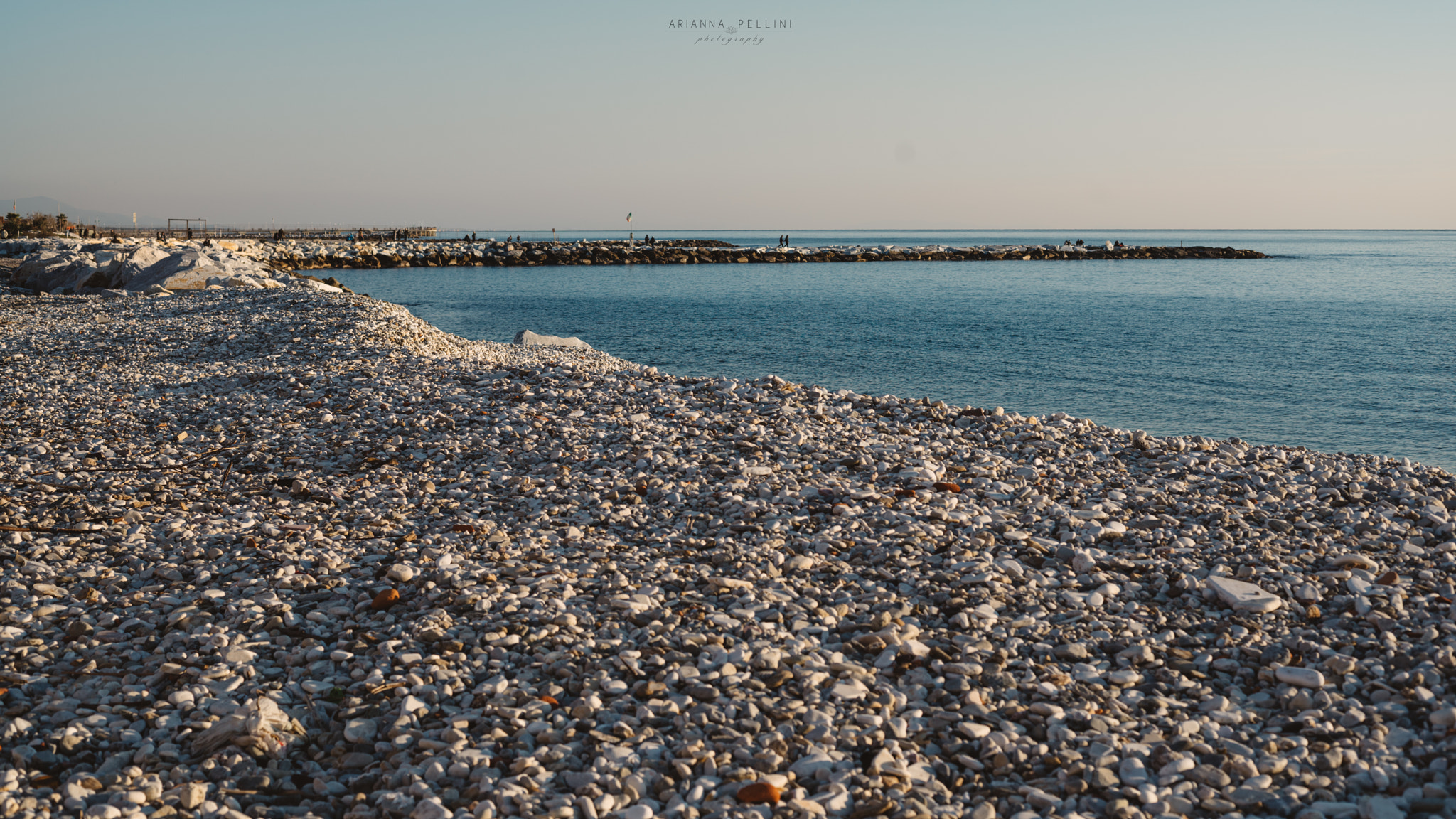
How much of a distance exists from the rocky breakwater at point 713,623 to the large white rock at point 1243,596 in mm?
28

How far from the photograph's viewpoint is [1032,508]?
23.3 feet

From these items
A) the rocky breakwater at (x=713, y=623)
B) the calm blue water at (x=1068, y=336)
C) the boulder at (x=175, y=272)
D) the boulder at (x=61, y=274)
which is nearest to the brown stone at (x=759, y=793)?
the rocky breakwater at (x=713, y=623)

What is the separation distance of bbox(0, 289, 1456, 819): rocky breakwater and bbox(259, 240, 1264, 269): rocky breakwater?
2703 inches

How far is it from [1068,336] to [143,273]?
110ft

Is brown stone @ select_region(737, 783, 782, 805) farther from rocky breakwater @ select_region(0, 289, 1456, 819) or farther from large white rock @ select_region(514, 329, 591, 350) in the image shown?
large white rock @ select_region(514, 329, 591, 350)

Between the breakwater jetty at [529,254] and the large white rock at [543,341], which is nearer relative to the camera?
the large white rock at [543,341]

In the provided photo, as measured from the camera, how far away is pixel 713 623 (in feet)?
16.6

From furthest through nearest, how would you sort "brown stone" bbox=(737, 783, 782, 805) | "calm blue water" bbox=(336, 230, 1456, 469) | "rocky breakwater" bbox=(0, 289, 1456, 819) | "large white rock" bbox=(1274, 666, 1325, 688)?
"calm blue water" bbox=(336, 230, 1456, 469) → "large white rock" bbox=(1274, 666, 1325, 688) → "rocky breakwater" bbox=(0, 289, 1456, 819) → "brown stone" bbox=(737, 783, 782, 805)

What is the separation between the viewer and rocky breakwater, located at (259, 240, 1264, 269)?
73.4 meters

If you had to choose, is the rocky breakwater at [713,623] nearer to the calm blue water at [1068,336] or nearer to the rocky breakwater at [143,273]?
the calm blue water at [1068,336]

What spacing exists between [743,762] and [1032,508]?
13.6ft

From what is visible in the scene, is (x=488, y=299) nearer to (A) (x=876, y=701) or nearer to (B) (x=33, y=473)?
(B) (x=33, y=473)

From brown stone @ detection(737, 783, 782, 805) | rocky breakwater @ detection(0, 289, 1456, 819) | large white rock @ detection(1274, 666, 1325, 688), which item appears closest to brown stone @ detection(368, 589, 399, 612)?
rocky breakwater @ detection(0, 289, 1456, 819)

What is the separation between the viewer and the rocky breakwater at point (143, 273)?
27172 mm
